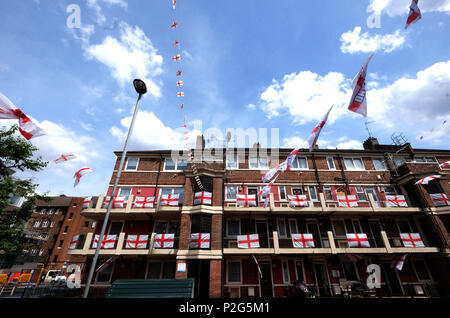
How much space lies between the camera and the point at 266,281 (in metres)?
Result: 16.4

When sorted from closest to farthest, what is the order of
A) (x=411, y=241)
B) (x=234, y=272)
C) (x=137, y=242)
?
(x=137, y=242) < (x=411, y=241) < (x=234, y=272)

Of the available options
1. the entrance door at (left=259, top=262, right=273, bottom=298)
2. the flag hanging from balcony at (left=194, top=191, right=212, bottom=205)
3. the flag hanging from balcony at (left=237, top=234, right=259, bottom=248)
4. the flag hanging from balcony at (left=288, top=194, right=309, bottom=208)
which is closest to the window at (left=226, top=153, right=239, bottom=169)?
the flag hanging from balcony at (left=194, top=191, right=212, bottom=205)

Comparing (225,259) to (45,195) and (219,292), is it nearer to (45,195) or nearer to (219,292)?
(219,292)

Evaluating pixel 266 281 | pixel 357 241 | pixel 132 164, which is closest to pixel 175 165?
pixel 132 164

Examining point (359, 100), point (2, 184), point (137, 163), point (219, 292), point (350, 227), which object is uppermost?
point (137, 163)

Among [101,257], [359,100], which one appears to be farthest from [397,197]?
[101,257]

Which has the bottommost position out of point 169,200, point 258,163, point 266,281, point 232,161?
point 266,281

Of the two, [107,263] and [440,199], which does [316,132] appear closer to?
[440,199]

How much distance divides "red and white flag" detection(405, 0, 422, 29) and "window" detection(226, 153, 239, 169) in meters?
15.6

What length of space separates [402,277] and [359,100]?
17.5 m

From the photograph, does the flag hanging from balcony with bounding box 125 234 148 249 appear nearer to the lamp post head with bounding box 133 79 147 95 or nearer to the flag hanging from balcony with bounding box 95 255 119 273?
the flag hanging from balcony with bounding box 95 255 119 273

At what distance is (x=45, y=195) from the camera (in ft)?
60.0

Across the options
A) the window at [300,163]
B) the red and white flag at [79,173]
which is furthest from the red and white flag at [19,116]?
the window at [300,163]

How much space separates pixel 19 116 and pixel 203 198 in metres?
12.2
